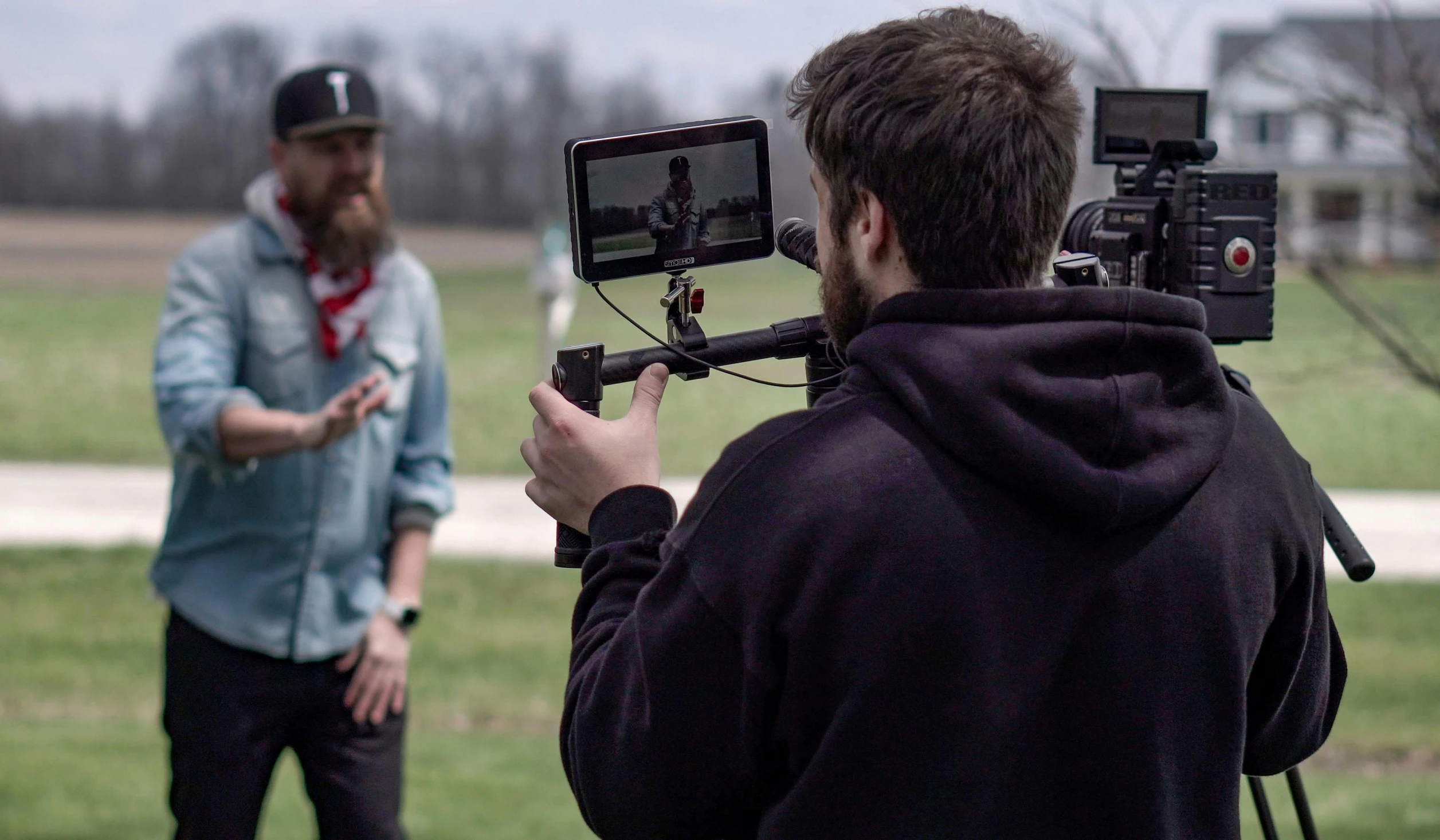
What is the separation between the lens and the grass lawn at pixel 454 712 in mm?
5023

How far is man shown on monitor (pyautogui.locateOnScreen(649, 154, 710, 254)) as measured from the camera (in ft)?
5.55

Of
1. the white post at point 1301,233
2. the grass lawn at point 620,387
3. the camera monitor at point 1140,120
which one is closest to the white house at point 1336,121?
the white post at point 1301,233

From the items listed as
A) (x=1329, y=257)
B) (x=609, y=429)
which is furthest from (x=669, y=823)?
(x=1329, y=257)

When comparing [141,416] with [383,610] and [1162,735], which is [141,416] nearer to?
[383,610]

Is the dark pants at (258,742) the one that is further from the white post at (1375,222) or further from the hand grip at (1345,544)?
the white post at (1375,222)

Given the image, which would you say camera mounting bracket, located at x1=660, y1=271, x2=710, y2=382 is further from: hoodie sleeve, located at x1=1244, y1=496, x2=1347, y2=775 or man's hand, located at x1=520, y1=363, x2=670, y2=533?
hoodie sleeve, located at x1=1244, y1=496, x2=1347, y2=775

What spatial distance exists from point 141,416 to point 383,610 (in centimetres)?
1643

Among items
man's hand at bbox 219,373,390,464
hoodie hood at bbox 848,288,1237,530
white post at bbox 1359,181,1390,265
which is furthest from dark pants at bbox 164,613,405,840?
white post at bbox 1359,181,1390,265

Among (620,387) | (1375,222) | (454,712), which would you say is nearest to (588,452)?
(1375,222)

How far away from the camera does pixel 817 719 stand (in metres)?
1.36

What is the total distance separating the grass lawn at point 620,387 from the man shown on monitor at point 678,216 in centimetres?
330

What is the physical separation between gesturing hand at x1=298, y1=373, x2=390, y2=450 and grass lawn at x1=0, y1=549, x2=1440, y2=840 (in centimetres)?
221

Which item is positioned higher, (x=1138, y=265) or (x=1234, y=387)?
(x=1138, y=265)

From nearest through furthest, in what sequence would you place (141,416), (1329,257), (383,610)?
(383,610) < (1329,257) < (141,416)
